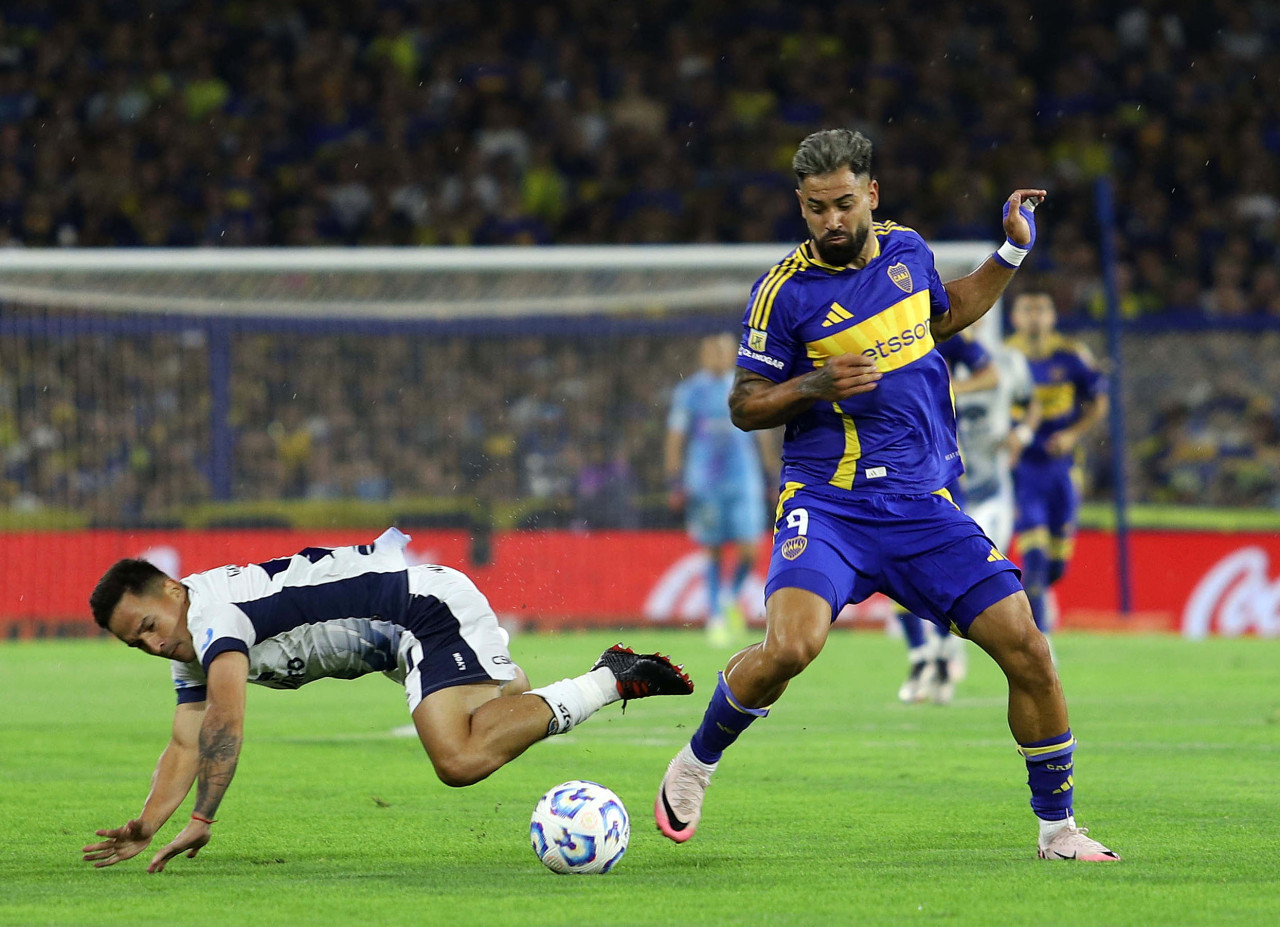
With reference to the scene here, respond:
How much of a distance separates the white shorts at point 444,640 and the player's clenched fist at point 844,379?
138 cm

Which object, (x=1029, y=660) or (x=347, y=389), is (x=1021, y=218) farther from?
(x=347, y=389)

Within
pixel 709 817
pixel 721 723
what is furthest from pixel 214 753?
pixel 709 817

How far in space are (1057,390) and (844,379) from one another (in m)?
8.52

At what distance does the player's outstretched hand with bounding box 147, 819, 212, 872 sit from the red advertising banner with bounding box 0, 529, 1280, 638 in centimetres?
1049

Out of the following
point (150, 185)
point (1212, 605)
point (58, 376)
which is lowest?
point (1212, 605)

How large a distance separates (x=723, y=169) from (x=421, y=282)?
6286 millimetres

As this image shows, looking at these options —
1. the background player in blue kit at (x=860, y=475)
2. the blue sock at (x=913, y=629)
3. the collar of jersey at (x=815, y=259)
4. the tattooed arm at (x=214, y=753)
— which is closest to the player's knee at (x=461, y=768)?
the background player in blue kit at (x=860, y=475)

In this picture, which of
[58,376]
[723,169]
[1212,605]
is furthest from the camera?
[723,169]

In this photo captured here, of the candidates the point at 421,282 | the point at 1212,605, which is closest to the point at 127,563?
the point at 421,282

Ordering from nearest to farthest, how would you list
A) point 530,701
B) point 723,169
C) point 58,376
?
1. point 530,701
2. point 58,376
3. point 723,169

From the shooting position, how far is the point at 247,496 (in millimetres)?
16469

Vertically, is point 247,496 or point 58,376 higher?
point 58,376

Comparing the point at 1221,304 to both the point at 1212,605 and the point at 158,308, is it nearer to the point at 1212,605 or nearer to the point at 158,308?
the point at 1212,605

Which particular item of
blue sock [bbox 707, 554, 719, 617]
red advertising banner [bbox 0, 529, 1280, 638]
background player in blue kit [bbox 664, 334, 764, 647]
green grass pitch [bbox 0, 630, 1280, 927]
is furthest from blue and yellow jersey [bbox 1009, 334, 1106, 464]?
red advertising banner [bbox 0, 529, 1280, 638]
